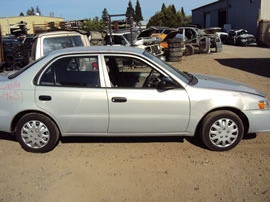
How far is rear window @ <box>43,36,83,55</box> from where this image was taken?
6723 mm

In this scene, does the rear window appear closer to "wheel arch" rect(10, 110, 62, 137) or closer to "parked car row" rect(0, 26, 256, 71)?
"parked car row" rect(0, 26, 256, 71)

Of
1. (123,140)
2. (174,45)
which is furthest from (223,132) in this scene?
(174,45)

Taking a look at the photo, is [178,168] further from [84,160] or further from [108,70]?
[108,70]

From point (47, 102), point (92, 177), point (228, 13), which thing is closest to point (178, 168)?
point (92, 177)

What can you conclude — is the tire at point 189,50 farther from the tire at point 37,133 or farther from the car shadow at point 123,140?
the tire at point 37,133

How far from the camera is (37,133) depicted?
4125mm

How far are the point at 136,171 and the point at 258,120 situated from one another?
1.98m

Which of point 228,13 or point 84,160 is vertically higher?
point 228,13

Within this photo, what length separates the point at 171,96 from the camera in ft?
12.9

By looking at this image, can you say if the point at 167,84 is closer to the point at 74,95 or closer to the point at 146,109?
the point at 146,109

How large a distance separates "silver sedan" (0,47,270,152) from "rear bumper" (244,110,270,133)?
14 mm

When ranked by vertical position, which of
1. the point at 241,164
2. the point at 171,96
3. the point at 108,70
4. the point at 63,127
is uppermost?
the point at 108,70

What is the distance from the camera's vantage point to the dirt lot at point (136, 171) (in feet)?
10.5

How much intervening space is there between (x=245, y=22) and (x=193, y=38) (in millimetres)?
17777
